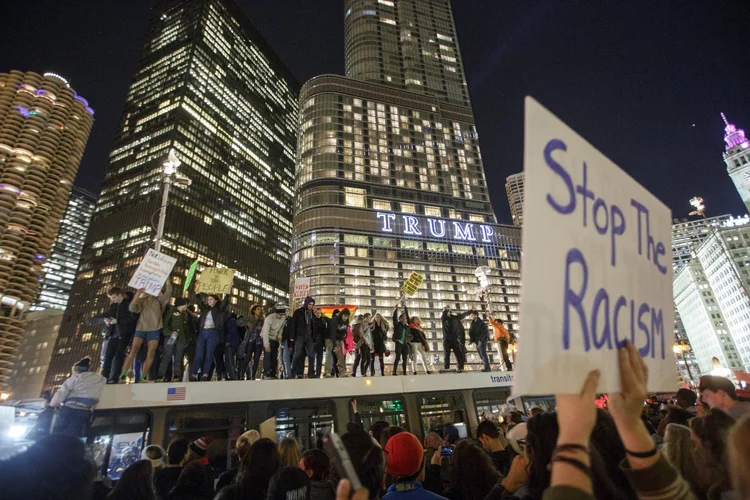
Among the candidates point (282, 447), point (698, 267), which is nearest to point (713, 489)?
point (282, 447)

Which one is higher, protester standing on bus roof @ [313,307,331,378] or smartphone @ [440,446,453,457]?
protester standing on bus roof @ [313,307,331,378]

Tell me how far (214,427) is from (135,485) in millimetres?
6092

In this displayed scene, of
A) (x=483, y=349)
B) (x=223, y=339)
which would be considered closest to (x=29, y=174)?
(x=223, y=339)

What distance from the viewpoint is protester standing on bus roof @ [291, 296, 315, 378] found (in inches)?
446

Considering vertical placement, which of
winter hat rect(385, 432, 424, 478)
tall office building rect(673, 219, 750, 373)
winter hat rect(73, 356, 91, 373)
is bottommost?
winter hat rect(385, 432, 424, 478)

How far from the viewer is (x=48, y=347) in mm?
106000

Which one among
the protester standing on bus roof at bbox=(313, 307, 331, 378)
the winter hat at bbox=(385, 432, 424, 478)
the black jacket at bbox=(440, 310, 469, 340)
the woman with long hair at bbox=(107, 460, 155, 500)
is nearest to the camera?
the winter hat at bbox=(385, 432, 424, 478)

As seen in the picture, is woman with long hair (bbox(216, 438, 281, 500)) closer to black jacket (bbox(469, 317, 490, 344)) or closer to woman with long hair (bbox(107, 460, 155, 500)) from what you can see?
woman with long hair (bbox(107, 460, 155, 500))

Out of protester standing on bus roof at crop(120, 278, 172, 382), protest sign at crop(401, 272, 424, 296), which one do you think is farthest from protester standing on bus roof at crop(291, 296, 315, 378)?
protest sign at crop(401, 272, 424, 296)

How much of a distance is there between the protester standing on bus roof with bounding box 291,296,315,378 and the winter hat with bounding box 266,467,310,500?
8.15 metres

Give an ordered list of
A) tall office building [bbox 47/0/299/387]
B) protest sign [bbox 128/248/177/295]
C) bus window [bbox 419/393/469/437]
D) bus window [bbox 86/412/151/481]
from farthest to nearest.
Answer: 1. tall office building [bbox 47/0/299/387]
2. bus window [bbox 419/393/469/437]
3. protest sign [bbox 128/248/177/295]
4. bus window [bbox 86/412/151/481]

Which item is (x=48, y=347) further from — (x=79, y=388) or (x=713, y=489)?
(x=713, y=489)

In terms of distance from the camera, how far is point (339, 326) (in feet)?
42.2

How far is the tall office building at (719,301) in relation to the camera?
313ft
